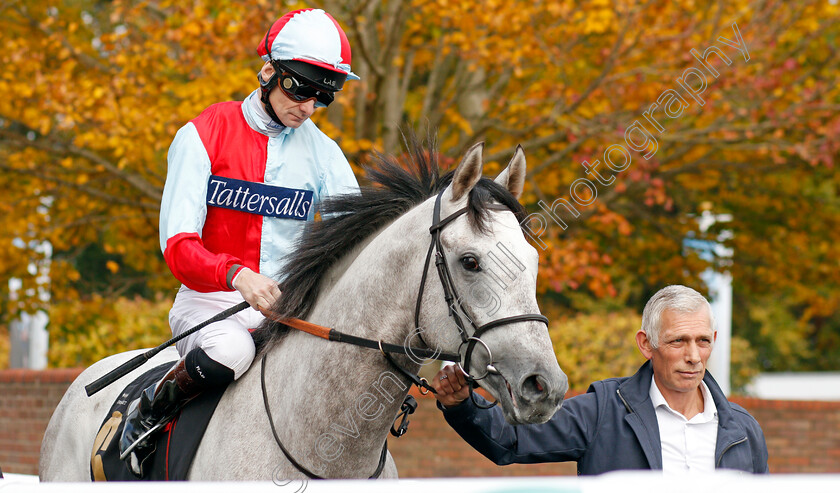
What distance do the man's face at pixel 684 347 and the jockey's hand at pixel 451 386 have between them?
0.64 m

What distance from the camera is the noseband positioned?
2.49 meters

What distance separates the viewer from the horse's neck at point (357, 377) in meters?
2.71

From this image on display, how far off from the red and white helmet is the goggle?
Result: 0.09 ft

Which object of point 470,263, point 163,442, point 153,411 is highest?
point 470,263

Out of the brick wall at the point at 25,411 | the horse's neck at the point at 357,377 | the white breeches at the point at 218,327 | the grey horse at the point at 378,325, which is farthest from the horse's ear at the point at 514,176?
the brick wall at the point at 25,411

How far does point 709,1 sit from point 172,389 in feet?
23.1

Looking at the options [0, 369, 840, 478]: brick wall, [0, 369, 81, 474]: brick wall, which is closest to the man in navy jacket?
[0, 369, 840, 478]: brick wall

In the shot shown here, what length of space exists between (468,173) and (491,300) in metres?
0.42

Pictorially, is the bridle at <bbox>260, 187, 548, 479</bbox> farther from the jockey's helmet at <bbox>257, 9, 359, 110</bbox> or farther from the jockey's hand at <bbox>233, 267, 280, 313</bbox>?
the jockey's helmet at <bbox>257, 9, 359, 110</bbox>

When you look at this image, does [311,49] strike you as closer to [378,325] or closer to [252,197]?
[252,197]

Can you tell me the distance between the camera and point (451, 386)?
2.79m

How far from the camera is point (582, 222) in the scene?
8375 mm

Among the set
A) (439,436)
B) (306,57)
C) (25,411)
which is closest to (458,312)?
(306,57)

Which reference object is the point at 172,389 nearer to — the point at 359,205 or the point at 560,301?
the point at 359,205
